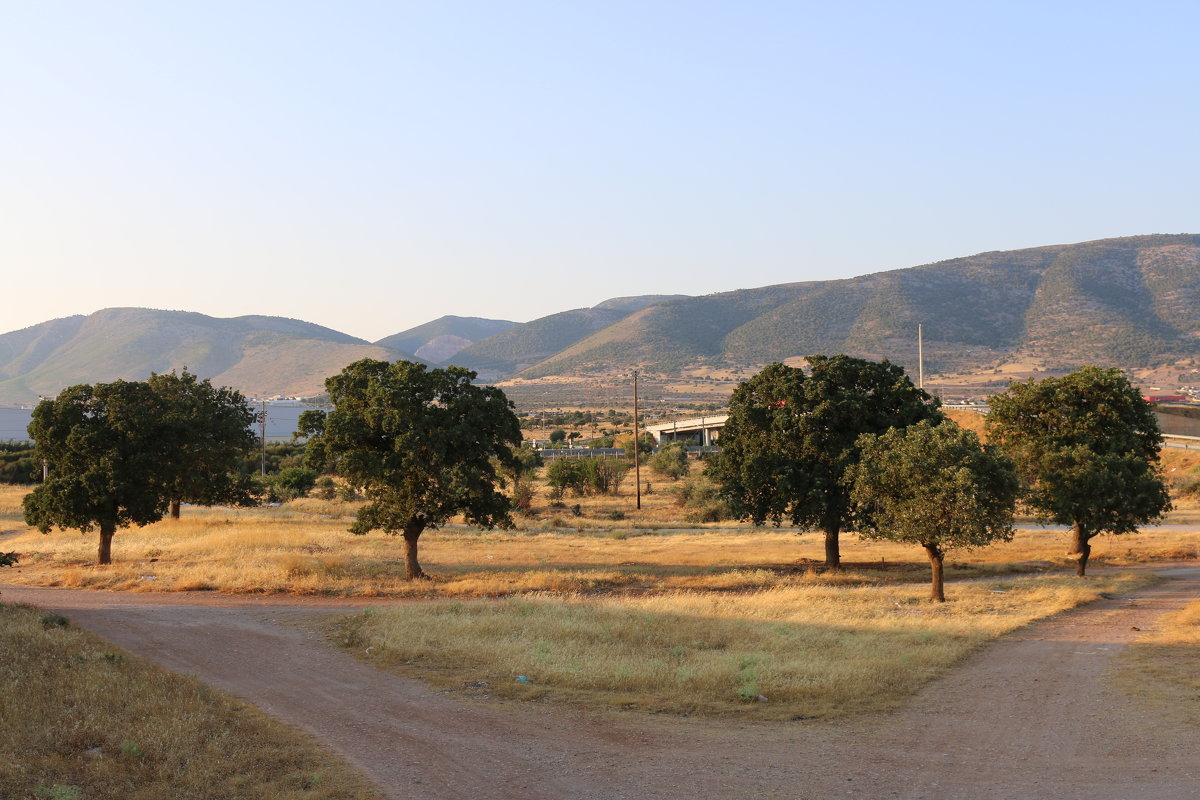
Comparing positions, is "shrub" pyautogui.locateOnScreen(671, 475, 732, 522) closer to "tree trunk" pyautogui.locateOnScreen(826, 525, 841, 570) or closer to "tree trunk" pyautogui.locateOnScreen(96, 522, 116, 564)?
"tree trunk" pyautogui.locateOnScreen(826, 525, 841, 570)

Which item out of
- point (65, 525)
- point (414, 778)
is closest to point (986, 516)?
point (414, 778)

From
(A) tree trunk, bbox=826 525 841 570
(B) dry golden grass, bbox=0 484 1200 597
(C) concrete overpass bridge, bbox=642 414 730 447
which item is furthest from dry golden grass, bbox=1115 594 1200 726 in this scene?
(C) concrete overpass bridge, bbox=642 414 730 447

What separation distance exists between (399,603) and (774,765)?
661 inches

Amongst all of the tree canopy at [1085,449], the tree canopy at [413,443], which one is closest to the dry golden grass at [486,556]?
the tree canopy at [413,443]

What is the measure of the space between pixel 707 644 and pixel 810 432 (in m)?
14.6

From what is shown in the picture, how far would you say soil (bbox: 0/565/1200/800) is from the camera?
10953 mm

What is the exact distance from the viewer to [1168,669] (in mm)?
17781

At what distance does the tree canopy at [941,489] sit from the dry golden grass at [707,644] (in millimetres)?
1974

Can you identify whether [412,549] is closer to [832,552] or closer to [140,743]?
[832,552]

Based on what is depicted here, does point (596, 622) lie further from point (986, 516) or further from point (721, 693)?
point (986, 516)

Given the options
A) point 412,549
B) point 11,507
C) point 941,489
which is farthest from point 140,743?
point 11,507

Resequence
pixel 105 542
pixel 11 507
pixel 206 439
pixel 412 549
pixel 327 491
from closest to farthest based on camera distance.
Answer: pixel 412 549 → pixel 105 542 → pixel 206 439 → pixel 11 507 → pixel 327 491

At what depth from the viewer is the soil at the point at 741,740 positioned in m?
11.0

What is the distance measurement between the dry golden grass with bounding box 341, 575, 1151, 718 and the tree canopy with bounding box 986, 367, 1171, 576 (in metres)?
4.13
